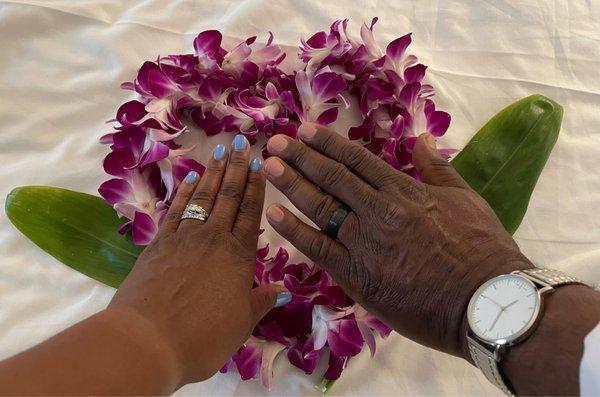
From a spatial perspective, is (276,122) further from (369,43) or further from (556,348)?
(556,348)

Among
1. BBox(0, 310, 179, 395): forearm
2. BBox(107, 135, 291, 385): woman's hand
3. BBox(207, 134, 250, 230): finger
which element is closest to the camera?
BBox(0, 310, 179, 395): forearm

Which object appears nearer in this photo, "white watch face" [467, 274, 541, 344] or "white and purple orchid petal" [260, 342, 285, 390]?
"white watch face" [467, 274, 541, 344]

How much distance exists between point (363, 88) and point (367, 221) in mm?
254

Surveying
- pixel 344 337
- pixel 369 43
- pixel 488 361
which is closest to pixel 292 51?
pixel 369 43

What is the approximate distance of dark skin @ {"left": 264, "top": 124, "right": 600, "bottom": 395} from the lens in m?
0.67

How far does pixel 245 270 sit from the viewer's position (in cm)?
73

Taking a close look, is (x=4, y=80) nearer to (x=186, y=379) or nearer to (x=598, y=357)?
(x=186, y=379)

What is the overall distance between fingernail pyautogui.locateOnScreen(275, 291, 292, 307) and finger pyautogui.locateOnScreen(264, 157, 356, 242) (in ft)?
0.33

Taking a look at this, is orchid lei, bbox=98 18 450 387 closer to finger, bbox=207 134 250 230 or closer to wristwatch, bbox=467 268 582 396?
finger, bbox=207 134 250 230

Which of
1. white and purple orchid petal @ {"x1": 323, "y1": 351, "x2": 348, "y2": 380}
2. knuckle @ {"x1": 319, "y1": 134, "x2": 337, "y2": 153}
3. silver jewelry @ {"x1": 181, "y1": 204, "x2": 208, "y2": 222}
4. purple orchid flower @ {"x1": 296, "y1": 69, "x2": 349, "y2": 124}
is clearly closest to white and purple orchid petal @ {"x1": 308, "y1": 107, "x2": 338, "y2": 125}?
purple orchid flower @ {"x1": 296, "y1": 69, "x2": 349, "y2": 124}

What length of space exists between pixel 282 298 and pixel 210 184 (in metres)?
0.17

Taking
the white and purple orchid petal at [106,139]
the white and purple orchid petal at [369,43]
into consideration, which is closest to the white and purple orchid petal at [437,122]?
the white and purple orchid petal at [369,43]

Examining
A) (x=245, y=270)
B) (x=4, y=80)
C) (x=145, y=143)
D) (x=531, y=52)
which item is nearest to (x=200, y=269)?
(x=245, y=270)

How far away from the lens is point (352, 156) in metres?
0.72
